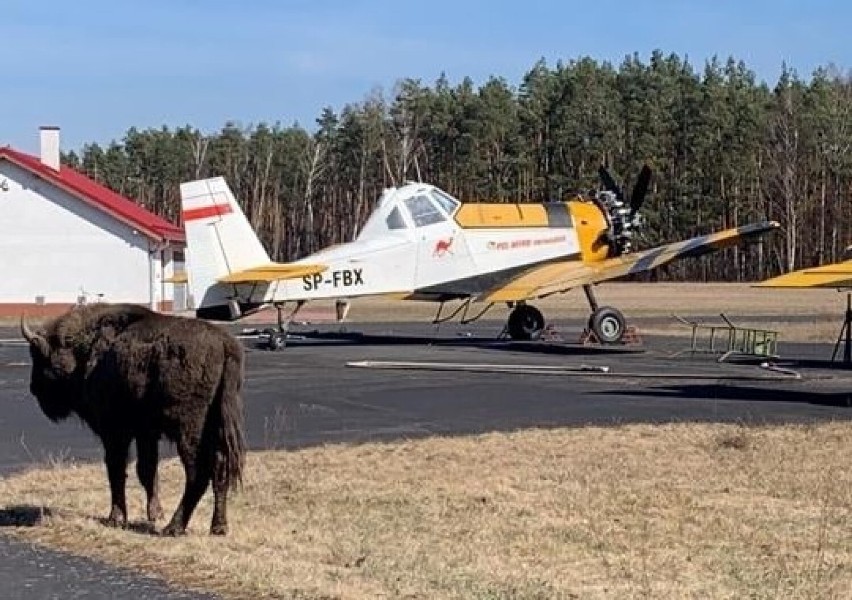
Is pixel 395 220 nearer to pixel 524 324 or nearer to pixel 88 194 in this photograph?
pixel 524 324

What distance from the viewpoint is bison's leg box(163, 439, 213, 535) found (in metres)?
10.9

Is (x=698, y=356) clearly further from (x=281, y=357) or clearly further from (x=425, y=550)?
(x=425, y=550)

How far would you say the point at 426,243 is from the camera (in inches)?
1371

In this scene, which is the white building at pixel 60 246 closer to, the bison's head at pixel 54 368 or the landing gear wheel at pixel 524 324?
the landing gear wheel at pixel 524 324

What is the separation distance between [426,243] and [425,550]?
2430cm

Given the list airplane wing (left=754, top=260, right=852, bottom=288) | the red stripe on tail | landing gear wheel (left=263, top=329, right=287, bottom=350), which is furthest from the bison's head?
the red stripe on tail

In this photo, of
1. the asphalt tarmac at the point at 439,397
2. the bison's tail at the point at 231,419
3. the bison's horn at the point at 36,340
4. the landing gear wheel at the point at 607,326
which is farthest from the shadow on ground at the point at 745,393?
the bison's horn at the point at 36,340

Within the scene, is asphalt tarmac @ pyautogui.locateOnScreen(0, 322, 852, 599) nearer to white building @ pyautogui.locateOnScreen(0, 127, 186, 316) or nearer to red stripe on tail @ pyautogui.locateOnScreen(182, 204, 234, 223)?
red stripe on tail @ pyautogui.locateOnScreen(182, 204, 234, 223)

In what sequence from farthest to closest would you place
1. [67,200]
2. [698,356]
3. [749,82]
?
[749,82], [67,200], [698,356]

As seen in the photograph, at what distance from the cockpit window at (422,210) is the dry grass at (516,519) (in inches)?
700

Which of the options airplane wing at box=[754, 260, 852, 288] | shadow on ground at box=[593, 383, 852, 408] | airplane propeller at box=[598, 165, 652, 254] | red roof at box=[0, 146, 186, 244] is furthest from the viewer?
red roof at box=[0, 146, 186, 244]

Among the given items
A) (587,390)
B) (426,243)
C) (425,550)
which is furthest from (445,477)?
(426,243)

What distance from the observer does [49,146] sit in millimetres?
57625

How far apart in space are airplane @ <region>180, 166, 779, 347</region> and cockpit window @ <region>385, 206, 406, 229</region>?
0.02m
